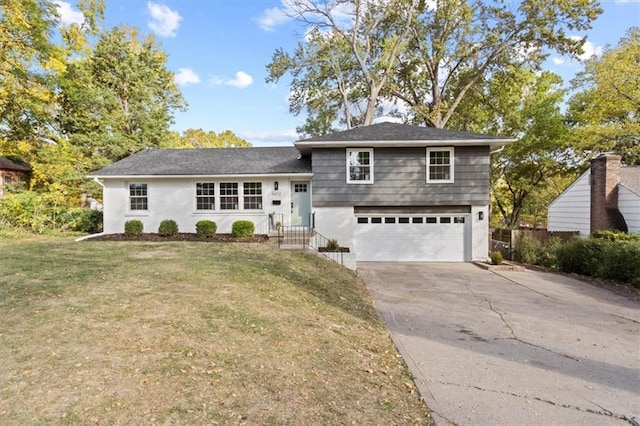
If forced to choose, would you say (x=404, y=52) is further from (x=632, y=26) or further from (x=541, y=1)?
(x=632, y=26)

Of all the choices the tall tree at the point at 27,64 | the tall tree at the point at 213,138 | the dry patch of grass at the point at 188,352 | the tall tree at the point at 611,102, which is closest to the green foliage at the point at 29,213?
the tall tree at the point at 27,64

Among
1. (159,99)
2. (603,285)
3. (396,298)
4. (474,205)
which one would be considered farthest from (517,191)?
(159,99)

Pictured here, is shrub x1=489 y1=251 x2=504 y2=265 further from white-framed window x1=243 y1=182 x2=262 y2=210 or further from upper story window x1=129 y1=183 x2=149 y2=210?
upper story window x1=129 y1=183 x2=149 y2=210

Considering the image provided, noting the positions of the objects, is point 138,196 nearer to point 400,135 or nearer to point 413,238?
point 400,135

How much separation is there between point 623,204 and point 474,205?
5989mm

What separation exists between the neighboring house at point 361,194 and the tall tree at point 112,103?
8699 millimetres

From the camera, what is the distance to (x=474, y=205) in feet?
44.4

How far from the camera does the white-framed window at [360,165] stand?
536 inches

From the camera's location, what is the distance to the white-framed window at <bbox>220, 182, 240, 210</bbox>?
571 inches

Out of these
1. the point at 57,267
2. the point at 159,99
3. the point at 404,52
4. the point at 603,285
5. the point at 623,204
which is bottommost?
the point at 603,285

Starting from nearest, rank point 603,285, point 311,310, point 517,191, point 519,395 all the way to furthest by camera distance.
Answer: point 519,395
point 311,310
point 603,285
point 517,191

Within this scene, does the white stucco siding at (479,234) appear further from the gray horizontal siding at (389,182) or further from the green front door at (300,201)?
the green front door at (300,201)

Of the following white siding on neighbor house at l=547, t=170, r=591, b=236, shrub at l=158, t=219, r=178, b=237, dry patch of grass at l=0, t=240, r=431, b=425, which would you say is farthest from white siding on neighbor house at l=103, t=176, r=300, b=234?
white siding on neighbor house at l=547, t=170, r=591, b=236

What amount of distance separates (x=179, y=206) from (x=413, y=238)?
989cm
